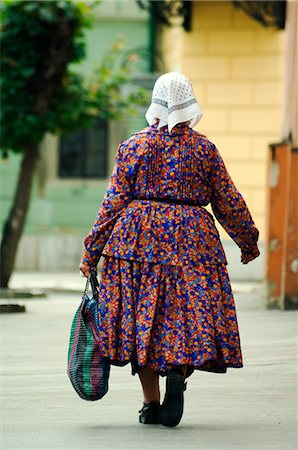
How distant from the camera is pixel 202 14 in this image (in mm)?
19422

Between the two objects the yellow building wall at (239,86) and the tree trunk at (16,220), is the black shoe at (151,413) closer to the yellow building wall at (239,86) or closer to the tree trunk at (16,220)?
the tree trunk at (16,220)

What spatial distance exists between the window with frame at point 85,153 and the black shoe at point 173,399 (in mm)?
17902

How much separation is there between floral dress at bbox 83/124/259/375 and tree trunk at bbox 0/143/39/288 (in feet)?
33.5

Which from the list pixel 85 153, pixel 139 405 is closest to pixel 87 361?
pixel 139 405

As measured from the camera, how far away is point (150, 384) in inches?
251

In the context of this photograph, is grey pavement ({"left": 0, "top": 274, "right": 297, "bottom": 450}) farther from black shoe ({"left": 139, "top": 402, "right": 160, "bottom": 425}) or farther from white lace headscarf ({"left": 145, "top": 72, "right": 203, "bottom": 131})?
white lace headscarf ({"left": 145, "top": 72, "right": 203, "bottom": 131})

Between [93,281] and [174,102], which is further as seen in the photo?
[93,281]

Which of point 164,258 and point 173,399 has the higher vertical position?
point 164,258

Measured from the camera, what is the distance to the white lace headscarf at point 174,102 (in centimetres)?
629

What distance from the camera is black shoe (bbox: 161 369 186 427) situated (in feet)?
20.0

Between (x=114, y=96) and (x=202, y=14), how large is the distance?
2.27 metres

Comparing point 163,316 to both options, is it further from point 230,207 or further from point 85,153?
point 85,153

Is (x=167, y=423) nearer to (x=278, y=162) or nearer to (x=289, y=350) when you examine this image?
(x=289, y=350)

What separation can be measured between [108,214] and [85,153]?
17.9 meters
